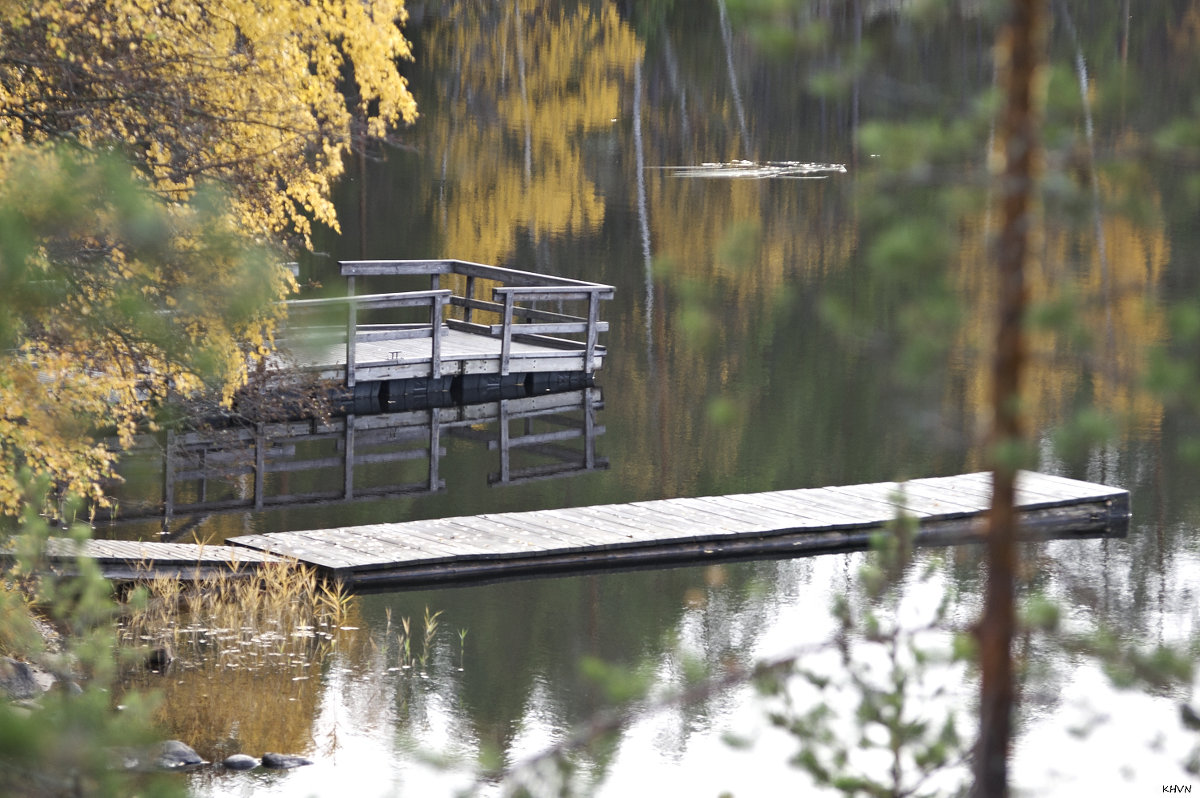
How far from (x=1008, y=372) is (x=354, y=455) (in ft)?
47.3

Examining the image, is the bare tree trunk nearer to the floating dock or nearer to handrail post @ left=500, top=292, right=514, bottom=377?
the floating dock

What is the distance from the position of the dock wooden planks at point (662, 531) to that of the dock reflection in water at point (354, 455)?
228 cm

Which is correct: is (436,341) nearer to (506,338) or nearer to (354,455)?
(506,338)

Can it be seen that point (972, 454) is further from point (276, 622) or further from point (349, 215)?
point (349, 215)

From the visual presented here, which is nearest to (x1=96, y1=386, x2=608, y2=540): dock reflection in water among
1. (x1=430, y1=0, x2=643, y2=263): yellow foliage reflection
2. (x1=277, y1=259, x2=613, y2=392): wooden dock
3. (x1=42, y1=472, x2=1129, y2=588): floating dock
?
(x1=277, y1=259, x2=613, y2=392): wooden dock

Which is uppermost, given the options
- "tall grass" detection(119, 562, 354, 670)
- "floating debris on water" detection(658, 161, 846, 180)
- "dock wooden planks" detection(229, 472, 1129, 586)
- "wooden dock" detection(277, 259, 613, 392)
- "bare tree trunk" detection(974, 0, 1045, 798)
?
"floating debris on water" detection(658, 161, 846, 180)

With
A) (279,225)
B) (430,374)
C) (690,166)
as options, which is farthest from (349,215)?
(279,225)

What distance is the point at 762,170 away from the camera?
37031 mm

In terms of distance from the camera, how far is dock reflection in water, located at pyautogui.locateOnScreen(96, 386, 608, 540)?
48.7ft

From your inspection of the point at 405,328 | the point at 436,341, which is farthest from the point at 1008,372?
the point at 405,328

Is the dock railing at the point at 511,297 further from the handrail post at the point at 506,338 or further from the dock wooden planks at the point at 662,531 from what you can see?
the dock wooden planks at the point at 662,531

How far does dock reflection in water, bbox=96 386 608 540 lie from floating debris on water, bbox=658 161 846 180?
17616 mm

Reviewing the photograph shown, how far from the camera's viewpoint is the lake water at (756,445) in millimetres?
2854

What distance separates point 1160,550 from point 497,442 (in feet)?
22.5
